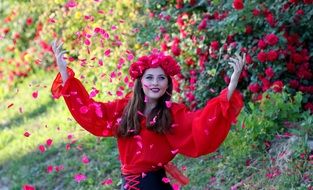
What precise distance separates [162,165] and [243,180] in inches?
57.4

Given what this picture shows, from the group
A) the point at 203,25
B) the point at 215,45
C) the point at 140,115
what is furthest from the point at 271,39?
the point at 140,115

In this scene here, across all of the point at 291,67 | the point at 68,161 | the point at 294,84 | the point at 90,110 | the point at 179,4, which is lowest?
the point at 68,161

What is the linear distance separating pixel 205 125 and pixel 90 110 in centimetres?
69

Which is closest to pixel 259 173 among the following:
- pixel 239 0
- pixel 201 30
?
pixel 239 0

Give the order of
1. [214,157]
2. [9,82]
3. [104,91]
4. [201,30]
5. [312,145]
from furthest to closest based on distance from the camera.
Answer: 1. [9,82]
2. [104,91]
3. [201,30]
4. [214,157]
5. [312,145]

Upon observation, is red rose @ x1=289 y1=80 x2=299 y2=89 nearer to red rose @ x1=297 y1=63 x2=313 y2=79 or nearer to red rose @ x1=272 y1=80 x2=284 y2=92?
red rose @ x1=297 y1=63 x2=313 y2=79

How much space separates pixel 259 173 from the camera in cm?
535

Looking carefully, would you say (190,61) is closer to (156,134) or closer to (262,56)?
(262,56)

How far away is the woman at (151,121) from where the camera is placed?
3863mm

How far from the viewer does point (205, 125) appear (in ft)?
12.6

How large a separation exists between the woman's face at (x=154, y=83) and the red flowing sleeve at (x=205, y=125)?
14 centimetres

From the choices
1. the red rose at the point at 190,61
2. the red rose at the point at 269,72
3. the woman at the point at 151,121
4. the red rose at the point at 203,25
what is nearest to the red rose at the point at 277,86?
the red rose at the point at 269,72

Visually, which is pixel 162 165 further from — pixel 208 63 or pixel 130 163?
pixel 208 63

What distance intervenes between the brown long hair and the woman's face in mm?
43
